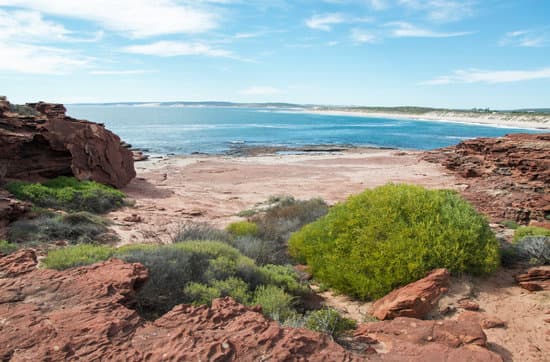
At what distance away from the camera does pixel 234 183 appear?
2084cm

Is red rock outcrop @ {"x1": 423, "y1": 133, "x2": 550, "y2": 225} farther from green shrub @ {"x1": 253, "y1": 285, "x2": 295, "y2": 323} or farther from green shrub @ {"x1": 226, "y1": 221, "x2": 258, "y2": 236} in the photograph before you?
green shrub @ {"x1": 253, "y1": 285, "x2": 295, "y2": 323}

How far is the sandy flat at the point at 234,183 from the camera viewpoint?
11625 mm

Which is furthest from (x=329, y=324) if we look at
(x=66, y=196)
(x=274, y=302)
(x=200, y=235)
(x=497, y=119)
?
(x=497, y=119)

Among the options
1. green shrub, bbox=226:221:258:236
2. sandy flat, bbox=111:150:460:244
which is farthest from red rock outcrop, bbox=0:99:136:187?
green shrub, bbox=226:221:258:236

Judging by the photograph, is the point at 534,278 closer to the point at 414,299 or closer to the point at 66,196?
the point at 414,299

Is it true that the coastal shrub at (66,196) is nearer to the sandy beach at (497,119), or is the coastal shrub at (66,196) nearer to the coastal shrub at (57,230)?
the coastal shrub at (57,230)

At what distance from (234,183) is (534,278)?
53.8 ft

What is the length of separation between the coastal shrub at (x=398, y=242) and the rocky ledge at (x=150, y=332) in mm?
1340

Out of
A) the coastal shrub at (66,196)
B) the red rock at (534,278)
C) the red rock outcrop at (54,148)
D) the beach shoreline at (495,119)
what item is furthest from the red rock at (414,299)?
the beach shoreline at (495,119)

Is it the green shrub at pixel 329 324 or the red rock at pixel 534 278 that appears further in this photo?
the red rock at pixel 534 278

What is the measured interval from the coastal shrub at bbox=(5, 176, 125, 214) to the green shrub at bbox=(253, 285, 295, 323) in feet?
26.6

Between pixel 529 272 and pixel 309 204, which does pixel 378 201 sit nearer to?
pixel 529 272

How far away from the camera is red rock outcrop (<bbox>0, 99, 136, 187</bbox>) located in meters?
12.7

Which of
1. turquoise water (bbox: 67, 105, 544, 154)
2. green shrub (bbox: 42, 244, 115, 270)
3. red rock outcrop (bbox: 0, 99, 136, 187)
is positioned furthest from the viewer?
turquoise water (bbox: 67, 105, 544, 154)
